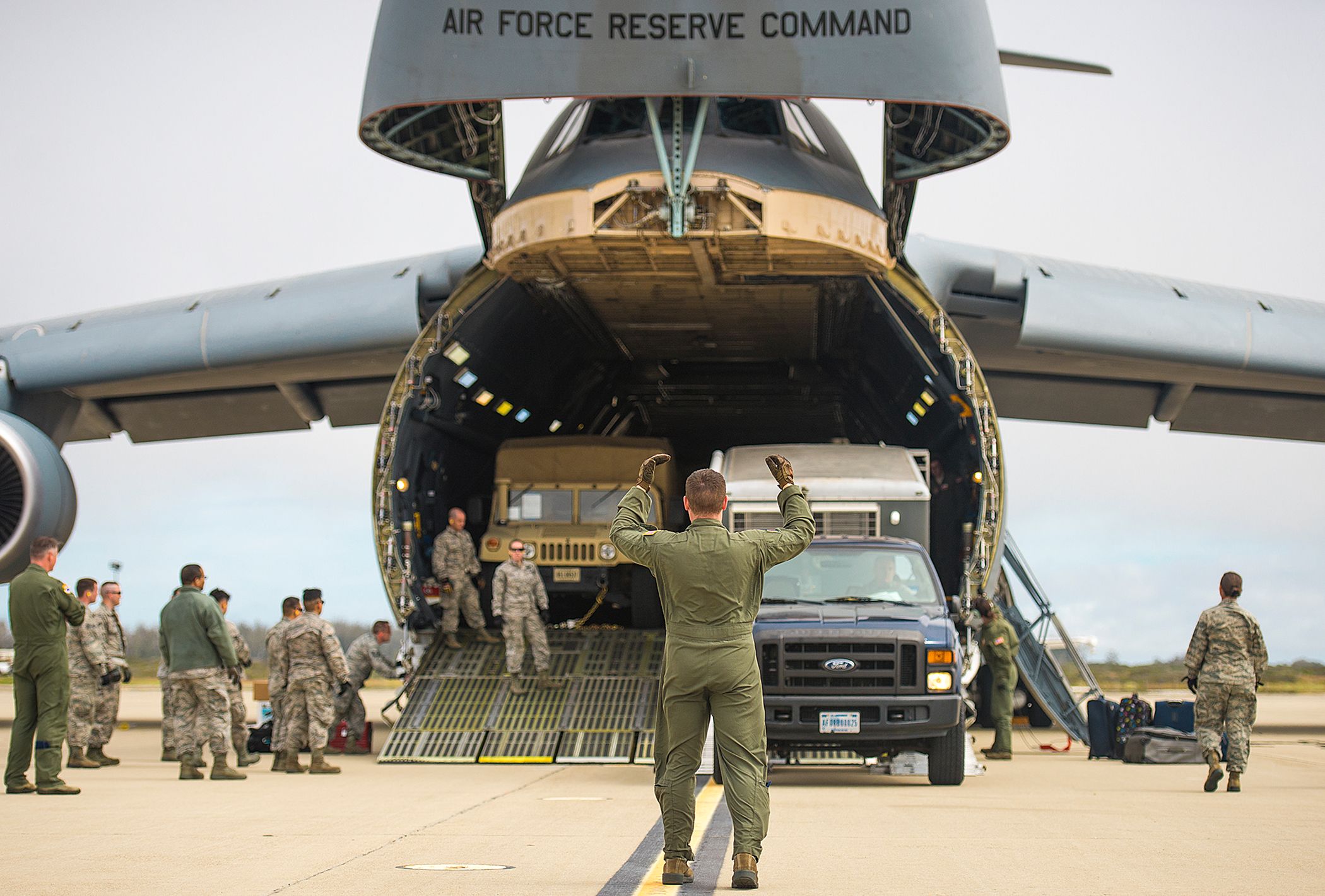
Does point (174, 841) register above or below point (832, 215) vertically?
below

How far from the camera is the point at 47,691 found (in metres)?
9.29

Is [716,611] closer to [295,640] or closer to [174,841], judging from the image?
[174,841]

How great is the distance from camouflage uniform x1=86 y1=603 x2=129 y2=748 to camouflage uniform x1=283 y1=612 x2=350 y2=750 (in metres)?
1.82

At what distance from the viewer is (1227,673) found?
10.3m

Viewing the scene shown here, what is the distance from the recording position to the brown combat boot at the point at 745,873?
5.23 meters

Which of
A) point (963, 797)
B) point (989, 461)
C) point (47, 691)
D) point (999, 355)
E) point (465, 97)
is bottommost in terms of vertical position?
point (963, 797)

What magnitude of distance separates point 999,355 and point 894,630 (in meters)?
6.59

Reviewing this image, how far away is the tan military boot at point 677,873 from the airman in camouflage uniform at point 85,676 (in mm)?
7933

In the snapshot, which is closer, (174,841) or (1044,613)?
(174,841)

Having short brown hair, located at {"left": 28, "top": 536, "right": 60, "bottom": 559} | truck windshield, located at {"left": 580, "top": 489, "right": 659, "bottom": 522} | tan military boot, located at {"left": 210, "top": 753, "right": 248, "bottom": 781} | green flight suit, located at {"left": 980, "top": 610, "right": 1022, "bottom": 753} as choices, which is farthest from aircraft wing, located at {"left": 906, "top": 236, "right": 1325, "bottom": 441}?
short brown hair, located at {"left": 28, "top": 536, "right": 60, "bottom": 559}

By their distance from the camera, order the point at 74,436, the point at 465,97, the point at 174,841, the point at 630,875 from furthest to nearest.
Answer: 1. the point at 74,436
2. the point at 465,97
3. the point at 174,841
4. the point at 630,875

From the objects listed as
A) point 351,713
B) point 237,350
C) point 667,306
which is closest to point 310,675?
point 351,713

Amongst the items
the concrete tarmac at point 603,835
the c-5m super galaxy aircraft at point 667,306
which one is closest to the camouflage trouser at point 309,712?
the concrete tarmac at point 603,835

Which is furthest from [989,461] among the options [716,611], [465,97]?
[716,611]
